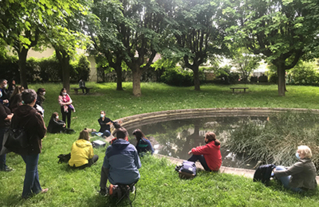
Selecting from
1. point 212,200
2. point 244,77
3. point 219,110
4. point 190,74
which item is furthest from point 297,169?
point 244,77

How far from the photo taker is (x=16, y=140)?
355 centimetres

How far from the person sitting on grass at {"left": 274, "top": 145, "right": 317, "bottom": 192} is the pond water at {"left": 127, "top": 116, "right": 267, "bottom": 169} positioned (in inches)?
78.3

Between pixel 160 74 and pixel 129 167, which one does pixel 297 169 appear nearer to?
pixel 129 167

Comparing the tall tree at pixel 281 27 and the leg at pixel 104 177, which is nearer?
the leg at pixel 104 177

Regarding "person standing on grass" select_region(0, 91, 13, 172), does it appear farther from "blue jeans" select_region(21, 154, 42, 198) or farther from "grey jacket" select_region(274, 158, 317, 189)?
"grey jacket" select_region(274, 158, 317, 189)

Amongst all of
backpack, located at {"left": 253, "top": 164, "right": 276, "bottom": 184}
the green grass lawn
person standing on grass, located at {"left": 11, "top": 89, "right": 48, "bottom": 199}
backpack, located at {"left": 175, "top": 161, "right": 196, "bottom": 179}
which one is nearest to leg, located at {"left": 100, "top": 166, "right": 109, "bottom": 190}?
the green grass lawn

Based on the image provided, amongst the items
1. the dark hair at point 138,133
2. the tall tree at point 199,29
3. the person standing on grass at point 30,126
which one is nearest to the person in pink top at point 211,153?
the dark hair at point 138,133

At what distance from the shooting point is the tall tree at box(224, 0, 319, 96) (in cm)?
1451

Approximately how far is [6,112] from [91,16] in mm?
7470

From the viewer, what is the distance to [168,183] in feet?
15.0

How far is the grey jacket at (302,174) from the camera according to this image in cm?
395

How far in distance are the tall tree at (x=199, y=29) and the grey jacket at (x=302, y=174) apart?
582 inches

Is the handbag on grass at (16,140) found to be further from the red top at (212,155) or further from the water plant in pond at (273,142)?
the water plant in pond at (273,142)

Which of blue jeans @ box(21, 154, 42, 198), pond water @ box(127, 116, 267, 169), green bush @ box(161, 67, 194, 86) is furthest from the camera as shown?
green bush @ box(161, 67, 194, 86)
